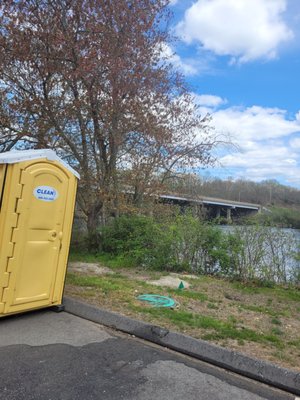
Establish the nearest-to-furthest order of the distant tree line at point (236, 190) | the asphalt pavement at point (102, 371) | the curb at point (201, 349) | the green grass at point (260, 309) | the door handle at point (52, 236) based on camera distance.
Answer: the asphalt pavement at point (102, 371), the curb at point (201, 349), the door handle at point (52, 236), the green grass at point (260, 309), the distant tree line at point (236, 190)

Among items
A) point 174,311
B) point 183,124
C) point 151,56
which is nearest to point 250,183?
point 183,124

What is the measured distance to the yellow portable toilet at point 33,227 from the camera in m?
4.72

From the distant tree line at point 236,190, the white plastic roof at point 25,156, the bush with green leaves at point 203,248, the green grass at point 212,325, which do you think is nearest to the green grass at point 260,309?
the green grass at point 212,325

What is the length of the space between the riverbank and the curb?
198 millimetres

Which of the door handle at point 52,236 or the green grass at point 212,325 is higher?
the door handle at point 52,236

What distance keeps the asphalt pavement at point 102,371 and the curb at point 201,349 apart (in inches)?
3.3

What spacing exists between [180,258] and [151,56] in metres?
5.98

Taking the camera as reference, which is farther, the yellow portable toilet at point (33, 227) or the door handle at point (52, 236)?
the door handle at point (52, 236)

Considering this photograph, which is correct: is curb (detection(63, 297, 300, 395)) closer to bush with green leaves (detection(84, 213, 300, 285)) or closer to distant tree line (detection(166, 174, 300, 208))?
bush with green leaves (detection(84, 213, 300, 285))

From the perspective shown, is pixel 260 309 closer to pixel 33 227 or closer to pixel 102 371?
pixel 102 371

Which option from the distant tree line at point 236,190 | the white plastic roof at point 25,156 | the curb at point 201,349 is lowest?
the curb at point 201,349

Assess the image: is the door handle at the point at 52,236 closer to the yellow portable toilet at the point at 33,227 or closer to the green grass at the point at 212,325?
the yellow portable toilet at the point at 33,227

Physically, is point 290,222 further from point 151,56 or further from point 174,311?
point 151,56

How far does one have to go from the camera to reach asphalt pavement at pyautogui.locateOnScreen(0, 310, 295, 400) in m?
3.24
